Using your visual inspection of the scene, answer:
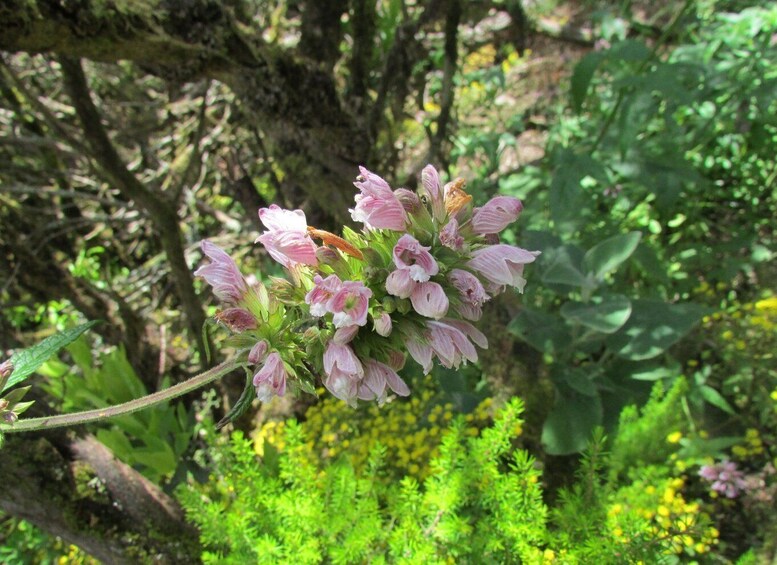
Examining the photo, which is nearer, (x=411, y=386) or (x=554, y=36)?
(x=411, y=386)

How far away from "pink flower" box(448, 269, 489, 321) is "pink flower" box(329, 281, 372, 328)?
150 mm

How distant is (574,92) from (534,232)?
0.60 m

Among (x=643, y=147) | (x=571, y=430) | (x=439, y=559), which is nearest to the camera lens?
(x=439, y=559)

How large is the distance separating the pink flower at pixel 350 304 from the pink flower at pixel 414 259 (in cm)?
7

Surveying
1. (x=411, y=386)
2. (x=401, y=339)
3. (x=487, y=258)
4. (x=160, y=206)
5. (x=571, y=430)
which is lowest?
(x=411, y=386)

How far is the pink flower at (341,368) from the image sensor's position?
34.4 inches

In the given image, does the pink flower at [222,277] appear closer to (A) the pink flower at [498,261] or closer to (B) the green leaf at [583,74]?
(A) the pink flower at [498,261]

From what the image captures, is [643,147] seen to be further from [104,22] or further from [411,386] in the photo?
[104,22]

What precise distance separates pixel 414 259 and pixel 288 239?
222 mm

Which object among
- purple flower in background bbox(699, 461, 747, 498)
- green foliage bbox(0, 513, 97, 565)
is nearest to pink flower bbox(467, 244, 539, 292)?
purple flower in background bbox(699, 461, 747, 498)

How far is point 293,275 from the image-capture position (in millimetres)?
1013

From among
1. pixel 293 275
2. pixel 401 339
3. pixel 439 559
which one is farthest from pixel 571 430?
pixel 293 275

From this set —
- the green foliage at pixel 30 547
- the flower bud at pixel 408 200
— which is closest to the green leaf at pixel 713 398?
the flower bud at pixel 408 200

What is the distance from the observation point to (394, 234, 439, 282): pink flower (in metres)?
0.85
